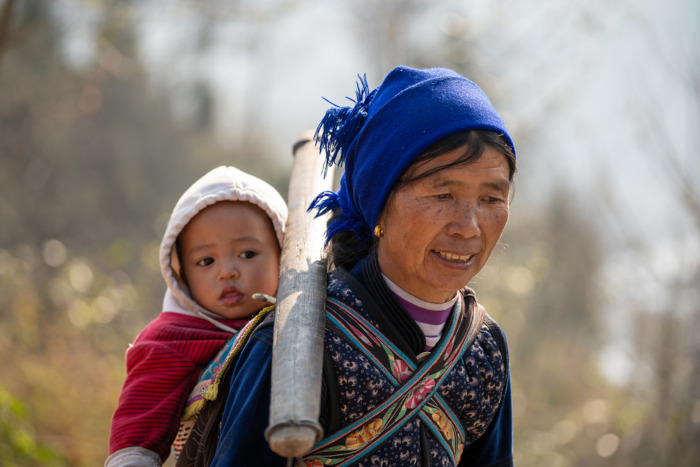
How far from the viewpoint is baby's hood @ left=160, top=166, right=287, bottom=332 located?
2.29 meters

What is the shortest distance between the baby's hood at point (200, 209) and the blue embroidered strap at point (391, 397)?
580 mm

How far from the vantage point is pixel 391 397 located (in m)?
1.77

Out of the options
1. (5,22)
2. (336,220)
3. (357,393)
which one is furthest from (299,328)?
(5,22)

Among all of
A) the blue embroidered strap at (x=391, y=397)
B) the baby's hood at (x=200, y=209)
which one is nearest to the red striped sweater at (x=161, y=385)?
the baby's hood at (x=200, y=209)

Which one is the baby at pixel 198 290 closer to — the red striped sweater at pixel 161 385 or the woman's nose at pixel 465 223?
the red striped sweater at pixel 161 385

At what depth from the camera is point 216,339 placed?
2158 mm

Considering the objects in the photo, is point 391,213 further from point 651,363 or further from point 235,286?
point 651,363

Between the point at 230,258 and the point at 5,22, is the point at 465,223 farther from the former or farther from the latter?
the point at 5,22

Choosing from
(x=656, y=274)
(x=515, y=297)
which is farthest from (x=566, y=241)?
(x=656, y=274)

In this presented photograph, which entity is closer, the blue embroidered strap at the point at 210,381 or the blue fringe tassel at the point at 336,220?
the blue embroidered strap at the point at 210,381

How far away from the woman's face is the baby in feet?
1.93

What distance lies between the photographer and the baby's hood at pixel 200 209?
229cm

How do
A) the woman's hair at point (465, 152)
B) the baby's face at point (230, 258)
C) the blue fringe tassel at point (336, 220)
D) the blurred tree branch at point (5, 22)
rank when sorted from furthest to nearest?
the blurred tree branch at point (5, 22) < the baby's face at point (230, 258) < the blue fringe tassel at point (336, 220) < the woman's hair at point (465, 152)

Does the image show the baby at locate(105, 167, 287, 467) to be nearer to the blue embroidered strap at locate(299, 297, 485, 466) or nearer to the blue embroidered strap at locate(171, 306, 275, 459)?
the blue embroidered strap at locate(171, 306, 275, 459)
